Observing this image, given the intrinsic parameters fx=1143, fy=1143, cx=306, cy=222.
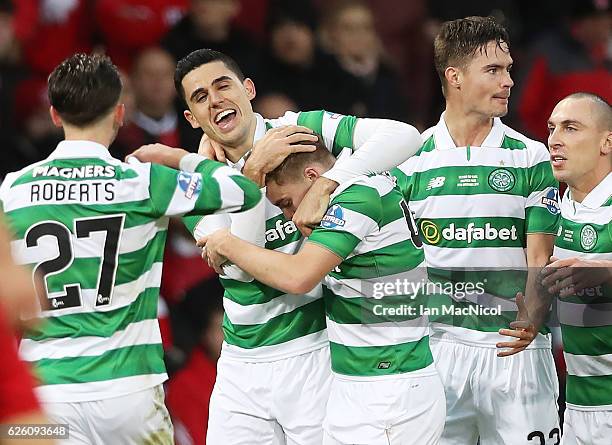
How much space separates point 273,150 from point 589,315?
149 centimetres

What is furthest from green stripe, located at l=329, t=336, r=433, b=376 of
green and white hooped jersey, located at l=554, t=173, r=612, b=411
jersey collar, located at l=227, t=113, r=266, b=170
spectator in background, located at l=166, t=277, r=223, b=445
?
spectator in background, located at l=166, t=277, r=223, b=445

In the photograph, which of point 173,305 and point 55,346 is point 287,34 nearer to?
point 173,305

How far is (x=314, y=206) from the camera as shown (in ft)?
14.2

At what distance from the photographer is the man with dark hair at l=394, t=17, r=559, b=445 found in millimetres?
4902

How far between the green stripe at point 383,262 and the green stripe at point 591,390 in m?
0.95

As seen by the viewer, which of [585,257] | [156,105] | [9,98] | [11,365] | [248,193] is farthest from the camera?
[156,105]

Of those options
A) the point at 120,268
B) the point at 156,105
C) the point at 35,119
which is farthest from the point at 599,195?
the point at 35,119

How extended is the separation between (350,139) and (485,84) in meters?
0.72

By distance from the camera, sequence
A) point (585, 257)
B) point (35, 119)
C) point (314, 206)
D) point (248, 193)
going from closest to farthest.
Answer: point (248, 193), point (314, 206), point (585, 257), point (35, 119)

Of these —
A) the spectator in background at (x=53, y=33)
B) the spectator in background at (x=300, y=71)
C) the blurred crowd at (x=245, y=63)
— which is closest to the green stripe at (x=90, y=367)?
the blurred crowd at (x=245, y=63)

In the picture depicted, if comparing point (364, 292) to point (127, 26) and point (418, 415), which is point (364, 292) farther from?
point (127, 26)

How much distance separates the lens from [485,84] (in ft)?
16.6

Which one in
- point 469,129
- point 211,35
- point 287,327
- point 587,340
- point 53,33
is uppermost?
point 211,35

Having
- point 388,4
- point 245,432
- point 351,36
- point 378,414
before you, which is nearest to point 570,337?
point 378,414
